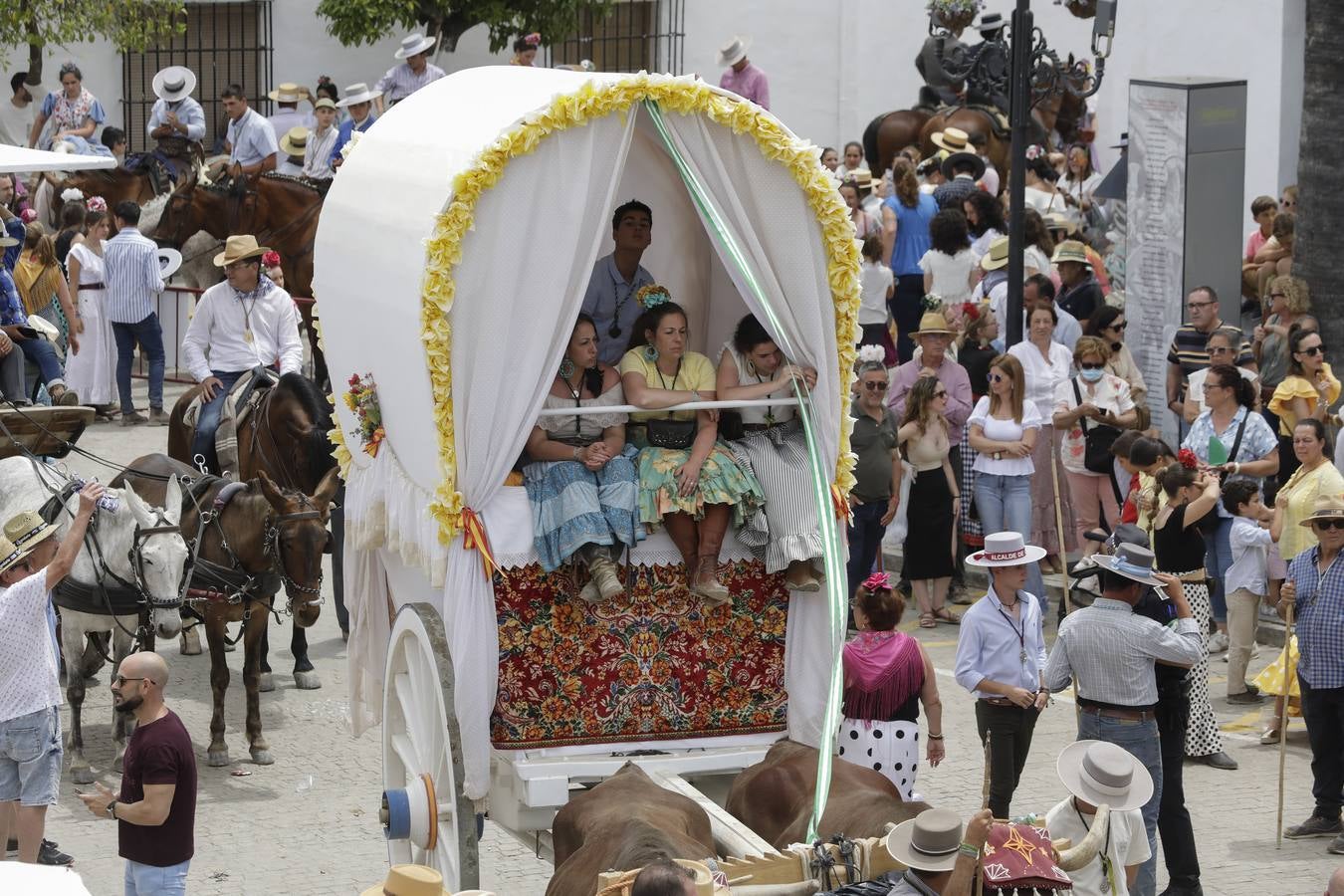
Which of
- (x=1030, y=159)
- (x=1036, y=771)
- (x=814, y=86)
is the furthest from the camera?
(x=814, y=86)

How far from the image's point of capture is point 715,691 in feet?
27.9

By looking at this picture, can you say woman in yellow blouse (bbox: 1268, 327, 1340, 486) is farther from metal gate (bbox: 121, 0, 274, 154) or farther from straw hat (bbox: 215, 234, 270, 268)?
metal gate (bbox: 121, 0, 274, 154)

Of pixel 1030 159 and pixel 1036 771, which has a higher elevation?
pixel 1030 159

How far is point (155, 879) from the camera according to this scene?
7.79 m

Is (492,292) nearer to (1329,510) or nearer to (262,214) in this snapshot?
(1329,510)

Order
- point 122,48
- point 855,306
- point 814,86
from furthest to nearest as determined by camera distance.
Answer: point 814,86, point 122,48, point 855,306

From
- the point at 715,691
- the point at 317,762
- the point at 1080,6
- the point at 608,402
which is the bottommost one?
the point at 317,762

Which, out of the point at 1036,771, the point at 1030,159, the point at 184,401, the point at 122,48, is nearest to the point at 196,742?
the point at 184,401

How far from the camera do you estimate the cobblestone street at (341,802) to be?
30.7 feet

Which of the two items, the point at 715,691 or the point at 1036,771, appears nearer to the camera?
the point at 715,691

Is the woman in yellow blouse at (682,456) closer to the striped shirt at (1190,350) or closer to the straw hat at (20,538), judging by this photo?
the straw hat at (20,538)

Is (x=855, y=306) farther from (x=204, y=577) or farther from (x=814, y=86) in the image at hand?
(x=814, y=86)

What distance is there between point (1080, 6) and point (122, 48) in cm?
1334

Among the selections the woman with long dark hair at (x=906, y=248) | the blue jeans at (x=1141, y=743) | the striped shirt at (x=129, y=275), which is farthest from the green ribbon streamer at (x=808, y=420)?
the striped shirt at (x=129, y=275)
